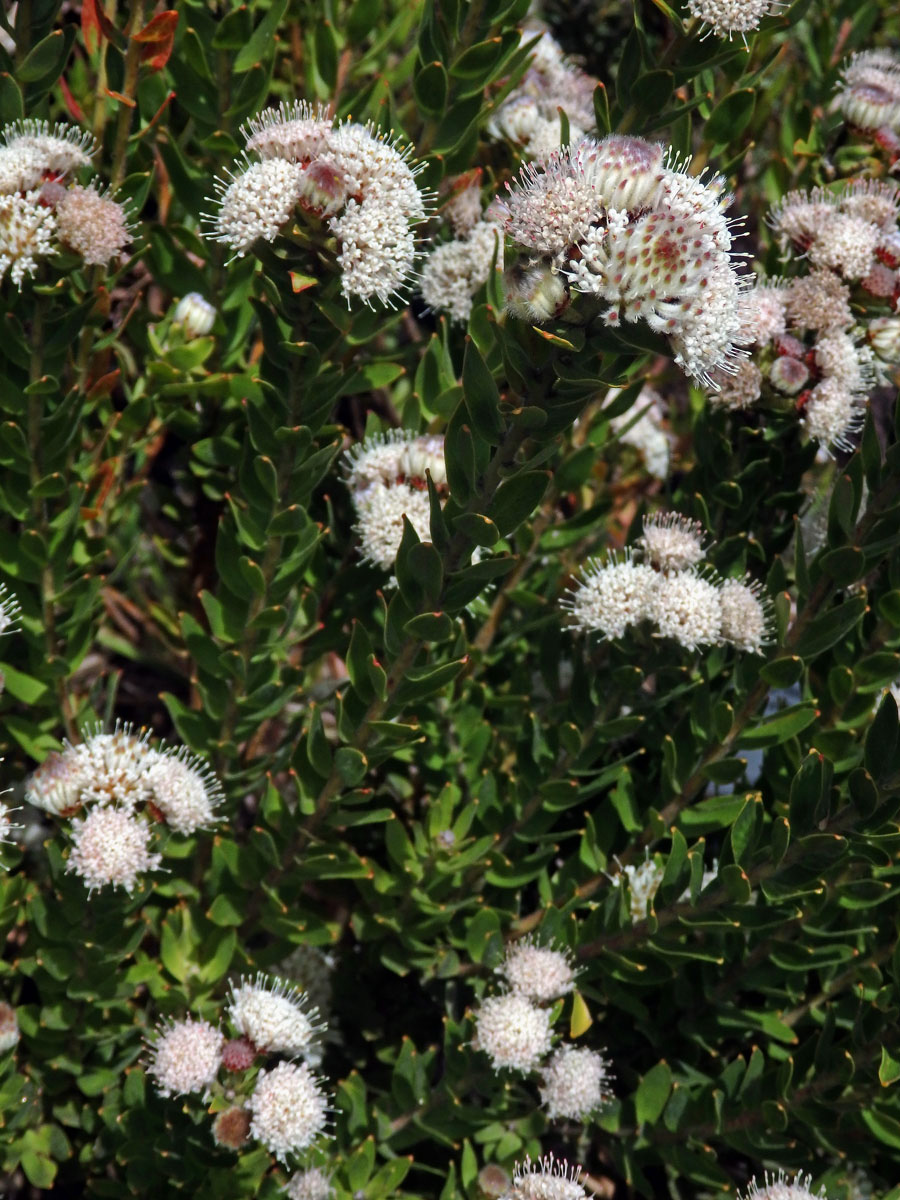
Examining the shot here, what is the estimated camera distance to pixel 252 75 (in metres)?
2.16

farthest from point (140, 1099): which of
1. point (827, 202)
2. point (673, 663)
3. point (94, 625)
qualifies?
point (827, 202)

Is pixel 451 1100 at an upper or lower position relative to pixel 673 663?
lower

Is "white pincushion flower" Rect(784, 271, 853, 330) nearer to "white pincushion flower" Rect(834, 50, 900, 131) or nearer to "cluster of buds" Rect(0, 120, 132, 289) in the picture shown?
"white pincushion flower" Rect(834, 50, 900, 131)

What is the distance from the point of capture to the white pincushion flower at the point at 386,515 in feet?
6.98

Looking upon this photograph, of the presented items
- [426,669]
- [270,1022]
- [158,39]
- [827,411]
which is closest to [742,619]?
[827,411]

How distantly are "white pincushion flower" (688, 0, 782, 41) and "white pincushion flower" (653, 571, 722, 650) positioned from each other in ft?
3.03

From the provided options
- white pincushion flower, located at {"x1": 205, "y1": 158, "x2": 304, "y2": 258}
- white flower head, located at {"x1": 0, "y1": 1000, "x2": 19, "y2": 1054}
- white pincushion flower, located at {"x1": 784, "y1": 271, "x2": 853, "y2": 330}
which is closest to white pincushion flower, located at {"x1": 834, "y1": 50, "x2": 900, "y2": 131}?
white pincushion flower, located at {"x1": 784, "y1": 271, "x2": 853, "y2": 330}

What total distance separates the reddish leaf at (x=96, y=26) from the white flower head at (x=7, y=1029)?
6.01ft

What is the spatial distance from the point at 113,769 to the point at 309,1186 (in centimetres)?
80

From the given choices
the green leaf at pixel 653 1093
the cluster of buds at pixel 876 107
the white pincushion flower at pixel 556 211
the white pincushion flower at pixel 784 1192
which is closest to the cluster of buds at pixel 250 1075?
the green leaf at pixel 653 1093

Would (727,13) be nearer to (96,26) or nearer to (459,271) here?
(459,271)

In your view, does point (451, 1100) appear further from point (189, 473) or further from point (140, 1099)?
point (189, 473)

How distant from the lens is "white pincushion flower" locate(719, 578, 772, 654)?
6.86ft

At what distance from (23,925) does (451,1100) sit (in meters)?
0.99
